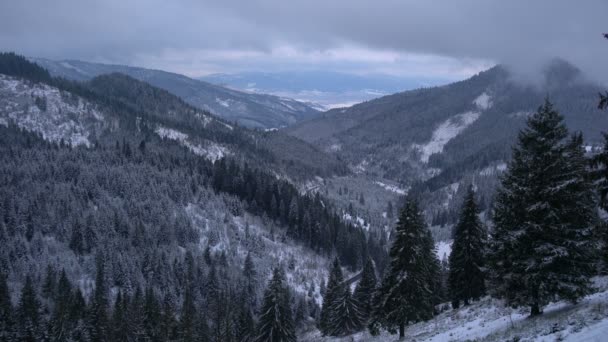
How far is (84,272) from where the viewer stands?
3760 inches

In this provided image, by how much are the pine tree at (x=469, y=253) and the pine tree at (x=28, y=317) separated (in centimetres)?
6205

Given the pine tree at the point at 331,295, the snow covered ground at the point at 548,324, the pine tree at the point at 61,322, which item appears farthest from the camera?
the pine tree at the point at 61,322

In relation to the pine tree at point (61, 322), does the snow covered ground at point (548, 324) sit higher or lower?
higher

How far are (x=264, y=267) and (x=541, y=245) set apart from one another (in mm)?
92958

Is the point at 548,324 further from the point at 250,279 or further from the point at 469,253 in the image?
the point at 250,279

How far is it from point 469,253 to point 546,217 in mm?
24058

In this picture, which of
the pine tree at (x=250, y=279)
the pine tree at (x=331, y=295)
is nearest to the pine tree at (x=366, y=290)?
the pine tree at (x=331, y=295)

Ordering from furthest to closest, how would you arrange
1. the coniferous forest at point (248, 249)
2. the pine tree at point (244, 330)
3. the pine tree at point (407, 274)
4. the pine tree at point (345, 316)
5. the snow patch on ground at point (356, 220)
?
the snow patch on ground at point (356, 220) < the pine tree at point (244, 330) < the pine tree at point (345, 316) < the pine tree at point (407, 274) < the coniferous forest at point (248, 249)

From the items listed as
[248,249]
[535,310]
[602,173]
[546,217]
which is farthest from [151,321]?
[602,173]

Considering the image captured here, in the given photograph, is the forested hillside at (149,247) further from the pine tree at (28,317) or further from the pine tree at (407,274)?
the pine tree at (407,274)

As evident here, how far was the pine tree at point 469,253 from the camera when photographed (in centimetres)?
4219

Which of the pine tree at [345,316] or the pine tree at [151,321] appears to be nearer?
the pine tree at [345,316]

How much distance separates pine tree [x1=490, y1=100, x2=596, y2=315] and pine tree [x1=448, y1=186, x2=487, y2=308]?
68.3 ft

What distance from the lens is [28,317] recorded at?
64250 millimetres
